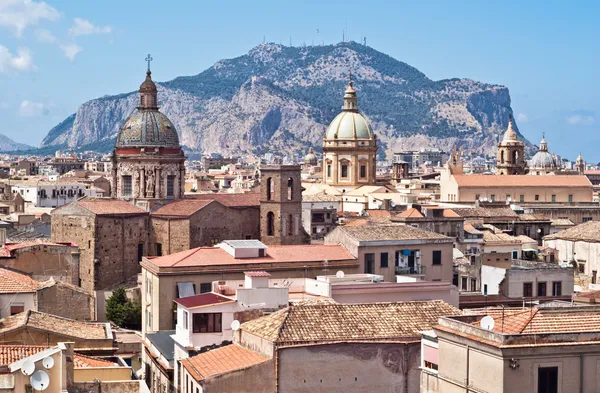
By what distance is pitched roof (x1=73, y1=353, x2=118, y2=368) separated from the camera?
26.3 m

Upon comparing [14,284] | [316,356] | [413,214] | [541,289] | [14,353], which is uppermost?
[413,214]

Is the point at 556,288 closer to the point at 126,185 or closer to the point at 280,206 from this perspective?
the point at 280,206

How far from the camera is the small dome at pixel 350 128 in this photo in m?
93.8

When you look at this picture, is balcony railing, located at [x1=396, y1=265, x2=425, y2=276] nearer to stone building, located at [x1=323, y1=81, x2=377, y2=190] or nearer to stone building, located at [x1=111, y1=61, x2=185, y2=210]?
stone building, located at [x1=111, y1=61, x2=185, y2=210]

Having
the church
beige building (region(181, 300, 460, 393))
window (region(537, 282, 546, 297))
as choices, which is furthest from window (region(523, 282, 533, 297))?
the church

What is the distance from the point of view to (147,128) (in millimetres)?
61469

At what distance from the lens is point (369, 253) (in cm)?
4631

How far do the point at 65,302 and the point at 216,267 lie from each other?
702cm

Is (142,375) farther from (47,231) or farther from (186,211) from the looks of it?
(47,231)

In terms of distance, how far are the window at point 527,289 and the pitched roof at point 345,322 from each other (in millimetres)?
14114

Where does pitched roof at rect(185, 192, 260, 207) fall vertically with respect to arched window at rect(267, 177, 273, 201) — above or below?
below

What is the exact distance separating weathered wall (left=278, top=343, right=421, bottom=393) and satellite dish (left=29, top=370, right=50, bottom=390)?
19.1 ft

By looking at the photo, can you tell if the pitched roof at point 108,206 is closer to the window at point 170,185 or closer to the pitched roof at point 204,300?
the window at point 170,185

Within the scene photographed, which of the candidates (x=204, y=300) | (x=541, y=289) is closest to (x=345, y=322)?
(x=204, y=300)
